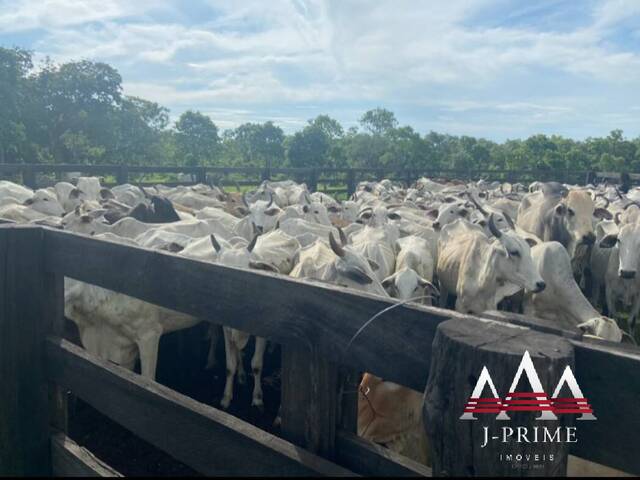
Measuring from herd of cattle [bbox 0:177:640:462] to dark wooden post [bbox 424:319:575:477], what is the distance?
4.12 feet

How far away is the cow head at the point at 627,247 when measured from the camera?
8.59 metres

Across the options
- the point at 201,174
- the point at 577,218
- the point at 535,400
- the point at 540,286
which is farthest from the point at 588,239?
the point at 201,174

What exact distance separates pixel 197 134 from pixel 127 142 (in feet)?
93.1

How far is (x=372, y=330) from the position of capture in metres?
1.69

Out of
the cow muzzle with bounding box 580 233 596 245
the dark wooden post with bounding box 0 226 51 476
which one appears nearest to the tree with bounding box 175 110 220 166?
the cow muzzle with bounding box 580 233 596 245

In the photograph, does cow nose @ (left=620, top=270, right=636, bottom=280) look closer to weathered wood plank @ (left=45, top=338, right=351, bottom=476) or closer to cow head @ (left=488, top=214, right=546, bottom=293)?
cow head @ (left=488, top=214, right=546, bottom=293)

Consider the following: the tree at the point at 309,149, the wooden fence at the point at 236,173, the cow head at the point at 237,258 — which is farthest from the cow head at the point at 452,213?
the tree at the point at 309,149

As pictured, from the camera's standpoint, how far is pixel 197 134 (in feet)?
241

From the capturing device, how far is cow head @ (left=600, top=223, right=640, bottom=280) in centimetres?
859

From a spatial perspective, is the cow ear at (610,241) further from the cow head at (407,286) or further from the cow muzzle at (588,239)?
the cow head at (407,286)

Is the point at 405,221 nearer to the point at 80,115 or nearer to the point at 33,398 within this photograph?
the point at 33,398

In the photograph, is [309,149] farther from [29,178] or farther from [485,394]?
[485,394]

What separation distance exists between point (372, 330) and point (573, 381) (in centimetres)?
56

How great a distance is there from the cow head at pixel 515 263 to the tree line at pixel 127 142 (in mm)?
28379
